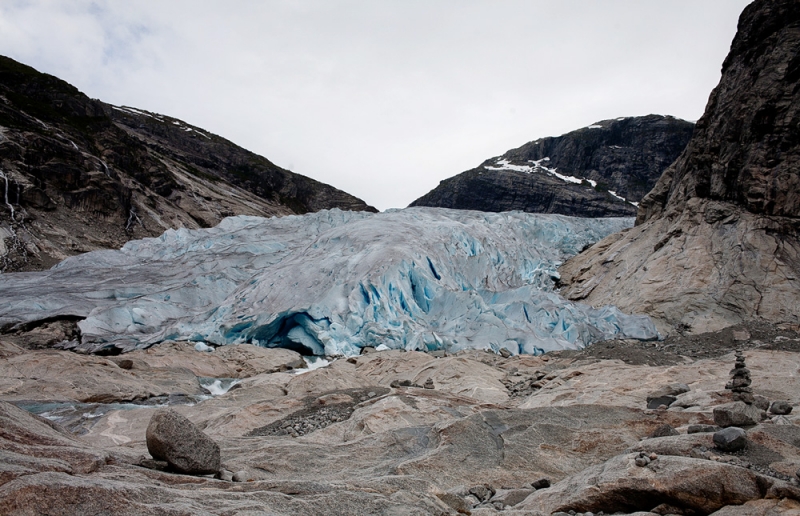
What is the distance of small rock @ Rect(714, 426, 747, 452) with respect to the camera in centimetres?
383

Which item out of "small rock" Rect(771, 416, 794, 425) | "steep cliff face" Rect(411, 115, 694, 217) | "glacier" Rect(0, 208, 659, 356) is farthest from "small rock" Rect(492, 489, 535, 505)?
"steep cliff face" Rect(411, 115, 694, 217)

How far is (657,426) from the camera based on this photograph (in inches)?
209

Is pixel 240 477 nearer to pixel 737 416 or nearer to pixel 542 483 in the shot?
pixel 542 483

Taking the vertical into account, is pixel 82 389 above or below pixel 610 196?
below

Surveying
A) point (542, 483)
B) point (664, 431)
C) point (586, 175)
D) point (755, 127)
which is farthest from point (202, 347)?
point (586, 175)

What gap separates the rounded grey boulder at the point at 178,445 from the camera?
384 cm

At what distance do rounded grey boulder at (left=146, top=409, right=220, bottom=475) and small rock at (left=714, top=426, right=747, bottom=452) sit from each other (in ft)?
12.4

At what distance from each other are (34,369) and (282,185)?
56570mm

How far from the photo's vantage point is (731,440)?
382 centimetres

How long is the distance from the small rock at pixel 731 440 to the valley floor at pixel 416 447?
4 centimetres

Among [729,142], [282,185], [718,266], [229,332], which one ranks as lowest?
[229,332]

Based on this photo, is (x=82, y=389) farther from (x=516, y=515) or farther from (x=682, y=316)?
(x=682, y=316)

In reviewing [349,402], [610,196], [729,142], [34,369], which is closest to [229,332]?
[34,369]

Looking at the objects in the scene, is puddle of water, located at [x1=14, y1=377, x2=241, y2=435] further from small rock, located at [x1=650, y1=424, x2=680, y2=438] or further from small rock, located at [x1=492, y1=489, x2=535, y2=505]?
small rock, located at [x1=650, y1=424, x2=680, y2=438]
